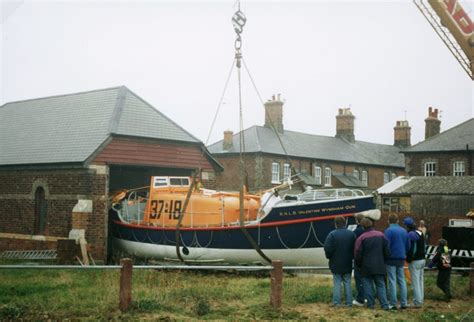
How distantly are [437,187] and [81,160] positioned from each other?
20897mm

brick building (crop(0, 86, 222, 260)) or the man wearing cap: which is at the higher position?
brick building (crop(0, 86, 222, 260))

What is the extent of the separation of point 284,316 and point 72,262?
35.1 feet

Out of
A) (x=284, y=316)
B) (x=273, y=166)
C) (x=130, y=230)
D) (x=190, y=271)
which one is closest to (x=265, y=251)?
(x=190, y=271)

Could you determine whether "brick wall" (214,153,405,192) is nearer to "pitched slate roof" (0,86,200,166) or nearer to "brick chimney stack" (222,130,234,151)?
"brick chimney stack" (222,130,234,151)

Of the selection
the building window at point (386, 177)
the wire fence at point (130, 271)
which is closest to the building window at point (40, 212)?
the wire fence at point (130, 271)

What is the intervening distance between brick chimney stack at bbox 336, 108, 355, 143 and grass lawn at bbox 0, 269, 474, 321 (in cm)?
3811

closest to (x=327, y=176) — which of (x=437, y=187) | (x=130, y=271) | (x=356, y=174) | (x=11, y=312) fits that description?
(x=356, y=174)

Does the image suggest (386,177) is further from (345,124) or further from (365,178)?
(345,124)

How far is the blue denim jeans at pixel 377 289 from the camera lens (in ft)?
34.7

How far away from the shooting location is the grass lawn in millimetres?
9977

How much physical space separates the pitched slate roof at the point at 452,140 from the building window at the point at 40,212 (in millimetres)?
29712

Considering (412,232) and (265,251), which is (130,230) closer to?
(265,251)

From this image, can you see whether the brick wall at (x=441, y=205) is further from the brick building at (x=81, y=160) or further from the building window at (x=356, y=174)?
the building window at (x=356, y=174)

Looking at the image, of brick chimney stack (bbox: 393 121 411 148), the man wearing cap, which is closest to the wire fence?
the man wearing cap
